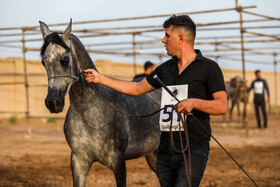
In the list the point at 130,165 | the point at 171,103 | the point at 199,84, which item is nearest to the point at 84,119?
the point at 171,103

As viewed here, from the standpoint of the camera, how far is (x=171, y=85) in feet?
9.90

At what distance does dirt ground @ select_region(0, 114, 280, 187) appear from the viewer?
640 cm

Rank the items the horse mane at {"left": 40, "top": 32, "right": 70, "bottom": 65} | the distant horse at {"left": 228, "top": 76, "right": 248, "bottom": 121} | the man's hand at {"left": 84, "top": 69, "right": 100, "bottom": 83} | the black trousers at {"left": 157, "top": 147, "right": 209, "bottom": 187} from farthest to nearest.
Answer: the distant horse at {"left": 228, "top": 76, "right": 248, "bottom": 121}
the horse mane at {"left": 40, "top": 32, "right": 70, "bottom": 65}
the man's hand at {"left": 84, "top": 69, "right": 100, "bottom": 83}
the black trousers at {"left": 157, "top": 147, "right": 209, "bottom": 187}

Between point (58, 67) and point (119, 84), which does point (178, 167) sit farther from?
point (58, 67)

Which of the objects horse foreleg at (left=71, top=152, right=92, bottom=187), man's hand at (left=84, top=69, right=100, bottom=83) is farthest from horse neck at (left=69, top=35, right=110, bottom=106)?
horse foreleg at (left=71, top=152, right=92, bottom=187)

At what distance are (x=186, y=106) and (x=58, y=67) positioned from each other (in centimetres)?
140

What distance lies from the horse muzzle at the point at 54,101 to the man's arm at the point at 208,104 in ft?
3.90

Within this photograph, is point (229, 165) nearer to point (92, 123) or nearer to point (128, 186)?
point (128, 186)

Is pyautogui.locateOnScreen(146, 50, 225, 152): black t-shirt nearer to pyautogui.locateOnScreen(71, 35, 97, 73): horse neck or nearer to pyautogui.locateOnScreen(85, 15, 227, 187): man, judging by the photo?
pyautogui.locateOnScreen(85, 15, 227, 187): man

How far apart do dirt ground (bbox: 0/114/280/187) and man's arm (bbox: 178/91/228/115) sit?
3.55 meters

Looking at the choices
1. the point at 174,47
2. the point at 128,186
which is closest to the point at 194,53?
the point at 174,47

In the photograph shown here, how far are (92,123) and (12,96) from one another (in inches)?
707

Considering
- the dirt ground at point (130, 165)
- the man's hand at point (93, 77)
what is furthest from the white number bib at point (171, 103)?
the dirt ground at point (130, 165)

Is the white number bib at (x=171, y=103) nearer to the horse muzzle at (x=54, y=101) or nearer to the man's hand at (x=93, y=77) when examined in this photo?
the man's hand at (x=93, y=77)
